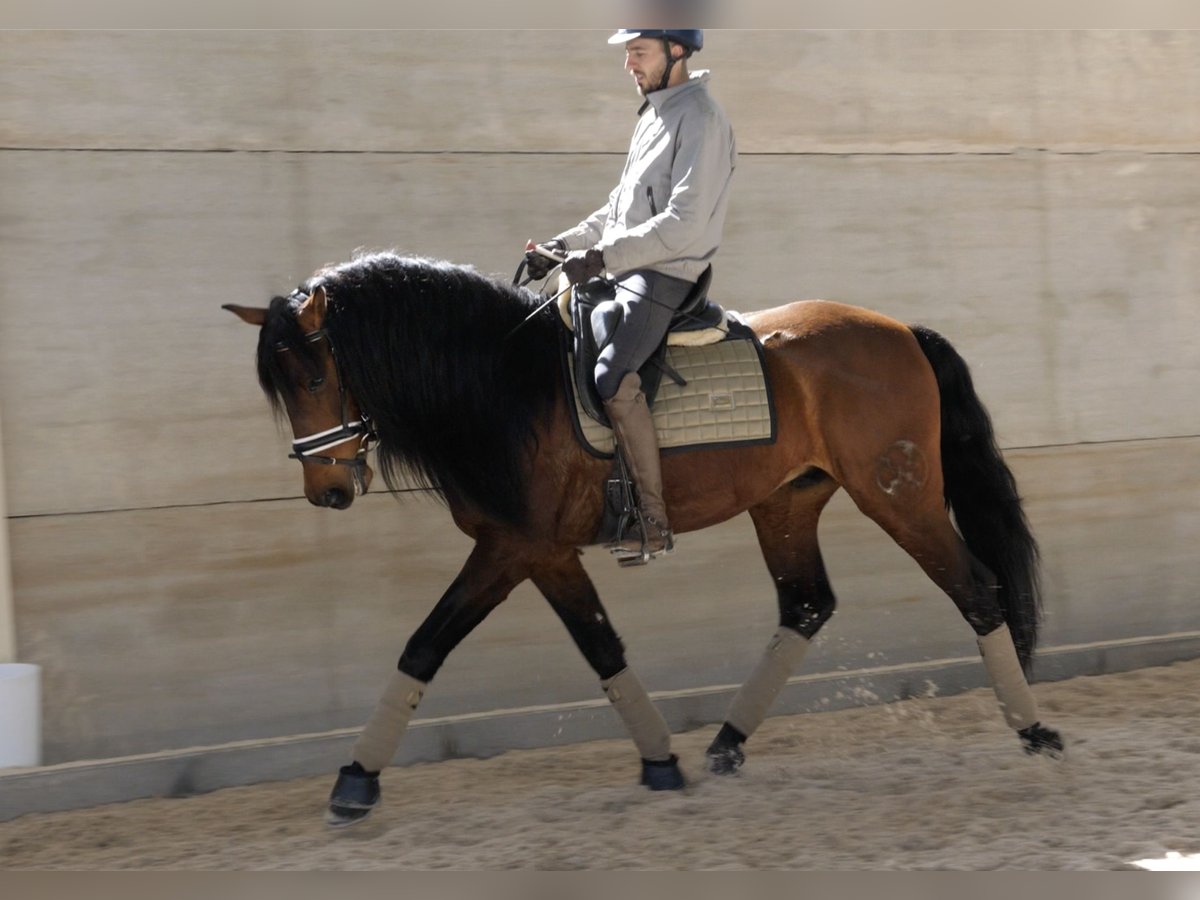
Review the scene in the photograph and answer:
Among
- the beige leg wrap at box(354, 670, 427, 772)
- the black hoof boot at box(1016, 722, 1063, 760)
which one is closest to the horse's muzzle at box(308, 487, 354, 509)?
the beige leg wrap at box(354, 670, 427, 772)

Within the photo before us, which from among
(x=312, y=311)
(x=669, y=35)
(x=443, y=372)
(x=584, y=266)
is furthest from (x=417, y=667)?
(x=669, y=35)

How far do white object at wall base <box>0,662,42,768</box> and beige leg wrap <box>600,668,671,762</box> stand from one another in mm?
2203

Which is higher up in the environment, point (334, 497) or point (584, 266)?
point (584, 266)

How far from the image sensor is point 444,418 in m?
4.61

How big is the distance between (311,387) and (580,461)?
944 millimetres

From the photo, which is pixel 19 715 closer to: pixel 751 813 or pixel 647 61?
pixel 751 813

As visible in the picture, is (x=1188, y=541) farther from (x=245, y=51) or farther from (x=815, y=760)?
(x=245, y=51)

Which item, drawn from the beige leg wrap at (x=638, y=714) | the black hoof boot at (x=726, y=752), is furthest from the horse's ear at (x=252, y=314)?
the black hoof boot at (x=726, y=752)

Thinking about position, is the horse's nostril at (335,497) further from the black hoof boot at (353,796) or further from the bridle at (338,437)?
the black hoof boot at (353,796)

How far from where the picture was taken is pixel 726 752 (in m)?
5.27

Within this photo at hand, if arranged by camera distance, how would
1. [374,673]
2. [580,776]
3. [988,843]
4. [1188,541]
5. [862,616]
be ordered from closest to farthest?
[988,843] < [580,776] < [374,673] < [862,616] < [1188,541]

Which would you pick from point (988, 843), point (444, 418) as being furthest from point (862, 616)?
point (444, 418)

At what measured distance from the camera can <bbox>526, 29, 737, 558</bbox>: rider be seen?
14.9ft

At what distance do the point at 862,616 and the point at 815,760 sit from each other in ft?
4.04
